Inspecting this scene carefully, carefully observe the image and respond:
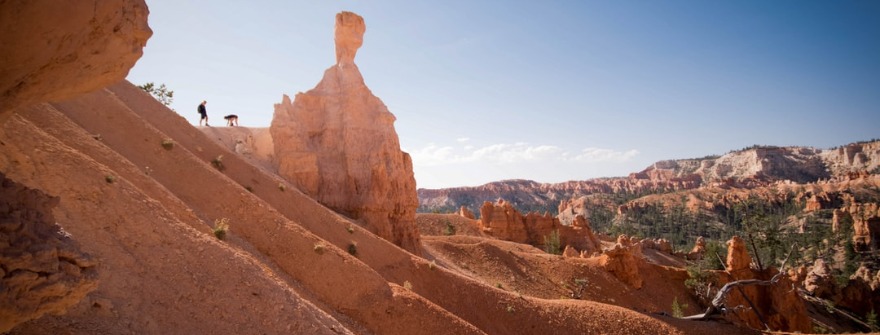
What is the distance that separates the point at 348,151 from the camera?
2989cm

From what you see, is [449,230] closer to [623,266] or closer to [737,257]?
[623,266]

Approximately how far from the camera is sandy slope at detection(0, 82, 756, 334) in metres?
9.02

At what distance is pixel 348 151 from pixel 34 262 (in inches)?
1008

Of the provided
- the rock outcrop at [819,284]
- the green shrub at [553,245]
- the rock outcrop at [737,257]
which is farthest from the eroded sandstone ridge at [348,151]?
the rock outcrop at [819,284]

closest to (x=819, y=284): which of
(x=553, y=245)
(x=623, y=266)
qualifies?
(x=623, y=266)

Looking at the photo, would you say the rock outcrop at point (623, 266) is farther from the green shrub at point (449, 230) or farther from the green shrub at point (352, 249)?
the green shrub at point (352, 249)

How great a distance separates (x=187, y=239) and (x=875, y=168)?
191063 millimetres

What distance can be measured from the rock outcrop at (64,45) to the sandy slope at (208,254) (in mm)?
3759

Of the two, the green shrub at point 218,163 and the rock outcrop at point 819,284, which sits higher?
the green shrub at point 218,163

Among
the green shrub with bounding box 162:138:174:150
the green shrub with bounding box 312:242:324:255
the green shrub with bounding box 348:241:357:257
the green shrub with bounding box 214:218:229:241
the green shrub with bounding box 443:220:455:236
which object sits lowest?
the green shrub with bounding box 443:220:455:236

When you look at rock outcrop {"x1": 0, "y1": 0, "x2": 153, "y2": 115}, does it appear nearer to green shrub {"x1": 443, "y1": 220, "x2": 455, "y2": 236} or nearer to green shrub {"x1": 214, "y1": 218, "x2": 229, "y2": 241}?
green shrub {"x1": 214, "y1": 218, "x2": 229, "y2": 241}

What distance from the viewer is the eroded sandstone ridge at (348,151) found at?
29078 millimetres

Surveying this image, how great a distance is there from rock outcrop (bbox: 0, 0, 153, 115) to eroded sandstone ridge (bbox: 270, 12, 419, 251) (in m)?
23.5

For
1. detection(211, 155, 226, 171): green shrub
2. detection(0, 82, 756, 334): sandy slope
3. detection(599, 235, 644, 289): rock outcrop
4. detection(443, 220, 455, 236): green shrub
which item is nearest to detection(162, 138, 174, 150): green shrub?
detection(0, 82, 756, 334): sandy slope
